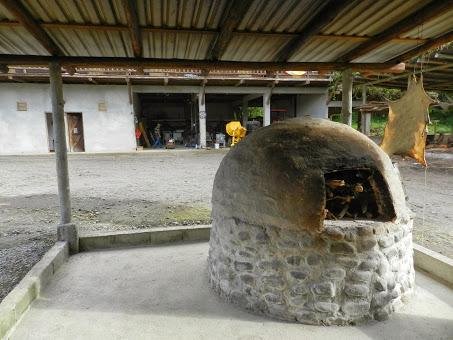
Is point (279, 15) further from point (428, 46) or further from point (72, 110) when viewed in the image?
point (72, 110)

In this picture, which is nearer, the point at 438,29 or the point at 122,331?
the point at 122,331

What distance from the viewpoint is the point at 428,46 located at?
13.9ft

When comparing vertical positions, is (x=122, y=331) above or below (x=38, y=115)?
below

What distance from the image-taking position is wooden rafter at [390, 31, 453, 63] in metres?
3.97

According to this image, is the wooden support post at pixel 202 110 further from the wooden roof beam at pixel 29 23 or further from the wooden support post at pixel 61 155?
the wooden roof beam at pixel 29 23

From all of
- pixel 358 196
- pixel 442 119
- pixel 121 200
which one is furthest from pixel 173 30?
pixel 442 119

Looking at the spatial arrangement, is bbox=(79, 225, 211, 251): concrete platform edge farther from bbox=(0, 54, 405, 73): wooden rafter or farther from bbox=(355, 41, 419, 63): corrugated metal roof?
bbox=(355, 41, 419, 63): corrugated metal roof

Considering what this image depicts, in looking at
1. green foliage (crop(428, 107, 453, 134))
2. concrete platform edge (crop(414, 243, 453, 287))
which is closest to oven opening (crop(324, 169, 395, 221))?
concrete platform edge (crop(414, 243, 453, 287))

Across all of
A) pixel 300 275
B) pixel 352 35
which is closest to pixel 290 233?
pixel 300 275

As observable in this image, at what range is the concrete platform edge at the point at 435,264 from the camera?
4.10 meters

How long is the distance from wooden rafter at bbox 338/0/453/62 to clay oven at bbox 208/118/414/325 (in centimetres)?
129

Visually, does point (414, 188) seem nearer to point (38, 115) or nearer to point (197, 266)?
point (197, 266)

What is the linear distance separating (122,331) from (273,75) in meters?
17.0

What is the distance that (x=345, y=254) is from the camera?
323 cm
